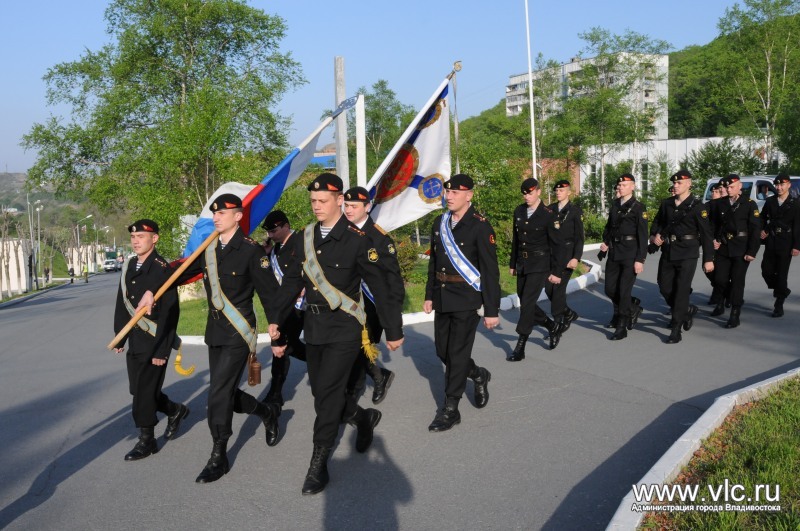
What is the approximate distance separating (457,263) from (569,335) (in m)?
3.89

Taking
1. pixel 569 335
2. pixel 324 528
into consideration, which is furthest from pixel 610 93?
pixel 324 528

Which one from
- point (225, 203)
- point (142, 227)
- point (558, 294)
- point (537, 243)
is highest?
point (225, 203)

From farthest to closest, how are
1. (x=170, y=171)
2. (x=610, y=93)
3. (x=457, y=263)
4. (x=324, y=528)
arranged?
(x=610, y=93) → (x=170, y=171) → (x=457, y=263) → (x=324, y=528)

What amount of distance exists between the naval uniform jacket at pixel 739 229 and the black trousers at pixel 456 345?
5497mm

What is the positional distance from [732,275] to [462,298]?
5616 mm

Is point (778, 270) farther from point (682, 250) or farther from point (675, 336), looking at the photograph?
point (675, 336)

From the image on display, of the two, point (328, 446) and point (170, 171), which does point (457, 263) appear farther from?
point (170, 171)

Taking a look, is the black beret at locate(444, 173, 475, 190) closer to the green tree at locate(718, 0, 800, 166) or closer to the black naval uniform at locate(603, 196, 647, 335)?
the black naval uniform at locate(603, 196, 647, 335)

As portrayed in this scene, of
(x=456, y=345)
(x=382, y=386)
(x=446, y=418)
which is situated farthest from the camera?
(x=382, y=386)

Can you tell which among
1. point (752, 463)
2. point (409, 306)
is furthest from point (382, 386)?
point (409, 306)

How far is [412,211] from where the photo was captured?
330 inches

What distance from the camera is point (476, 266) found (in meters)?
5.99

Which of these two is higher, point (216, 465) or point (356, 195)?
point (356, 195)

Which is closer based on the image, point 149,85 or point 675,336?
point 675,336
